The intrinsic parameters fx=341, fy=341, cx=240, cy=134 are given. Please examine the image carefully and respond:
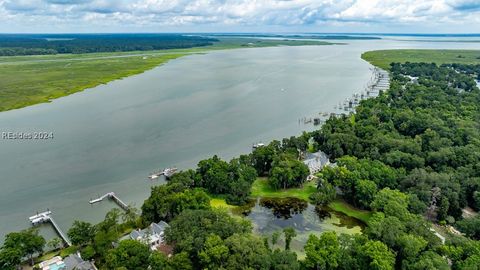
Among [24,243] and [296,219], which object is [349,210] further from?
[24,243]

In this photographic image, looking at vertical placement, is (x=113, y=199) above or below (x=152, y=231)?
below

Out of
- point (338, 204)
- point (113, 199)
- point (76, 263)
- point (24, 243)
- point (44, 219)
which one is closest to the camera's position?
point (76, 263)

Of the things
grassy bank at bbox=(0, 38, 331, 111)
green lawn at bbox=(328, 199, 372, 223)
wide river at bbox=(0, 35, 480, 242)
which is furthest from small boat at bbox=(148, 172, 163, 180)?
grassy bank at bbox=(0, 38, 331, 111)

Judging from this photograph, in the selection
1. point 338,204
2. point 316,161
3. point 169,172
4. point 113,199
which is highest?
point 316,161

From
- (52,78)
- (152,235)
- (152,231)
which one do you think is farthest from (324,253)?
(52,78)

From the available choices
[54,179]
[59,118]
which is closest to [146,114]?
[59,118]

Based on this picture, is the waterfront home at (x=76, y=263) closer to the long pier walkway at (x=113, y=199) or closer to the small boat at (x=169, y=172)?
the long pier walkway at (x=113, y=199)

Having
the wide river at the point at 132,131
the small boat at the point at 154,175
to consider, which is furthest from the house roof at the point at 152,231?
the small boat at the point at 154,175

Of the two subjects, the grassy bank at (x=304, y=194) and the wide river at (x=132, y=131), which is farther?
the wide river at (x=132, y=131)
